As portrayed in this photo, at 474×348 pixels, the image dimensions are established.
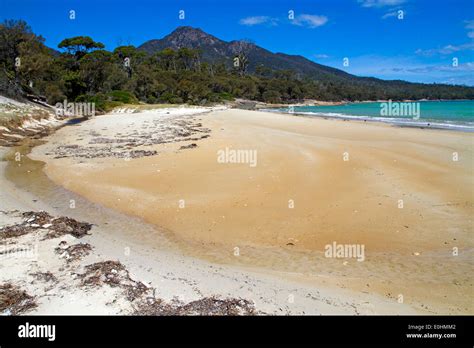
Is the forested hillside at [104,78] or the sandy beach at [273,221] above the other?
the forested hillside at [104,78]

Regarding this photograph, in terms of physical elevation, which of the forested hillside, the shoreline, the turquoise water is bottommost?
the shoreline

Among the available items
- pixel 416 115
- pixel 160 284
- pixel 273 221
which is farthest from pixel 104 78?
pixel 160 284

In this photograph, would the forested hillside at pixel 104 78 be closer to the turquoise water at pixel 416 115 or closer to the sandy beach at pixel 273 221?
the turquoise water at pixel 416 115

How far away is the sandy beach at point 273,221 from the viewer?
4.57 metres

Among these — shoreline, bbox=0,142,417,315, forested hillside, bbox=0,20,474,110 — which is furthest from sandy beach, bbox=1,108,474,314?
forested hillside, bbox=0,20,474,110

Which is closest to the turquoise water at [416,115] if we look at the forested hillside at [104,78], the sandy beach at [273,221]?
the sandy beach at [273,221]

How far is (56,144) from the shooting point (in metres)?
18.2

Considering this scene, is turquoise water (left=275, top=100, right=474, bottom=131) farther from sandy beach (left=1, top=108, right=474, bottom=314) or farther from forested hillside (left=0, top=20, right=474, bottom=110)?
forested hillside (left=0, top=20, right=474, bottom=110)

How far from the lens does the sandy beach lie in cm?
457

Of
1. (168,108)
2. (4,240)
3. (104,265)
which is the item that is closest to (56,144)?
(4,240)

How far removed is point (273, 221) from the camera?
7.33 meters

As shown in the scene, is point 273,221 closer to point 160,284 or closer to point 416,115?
point 160,284
